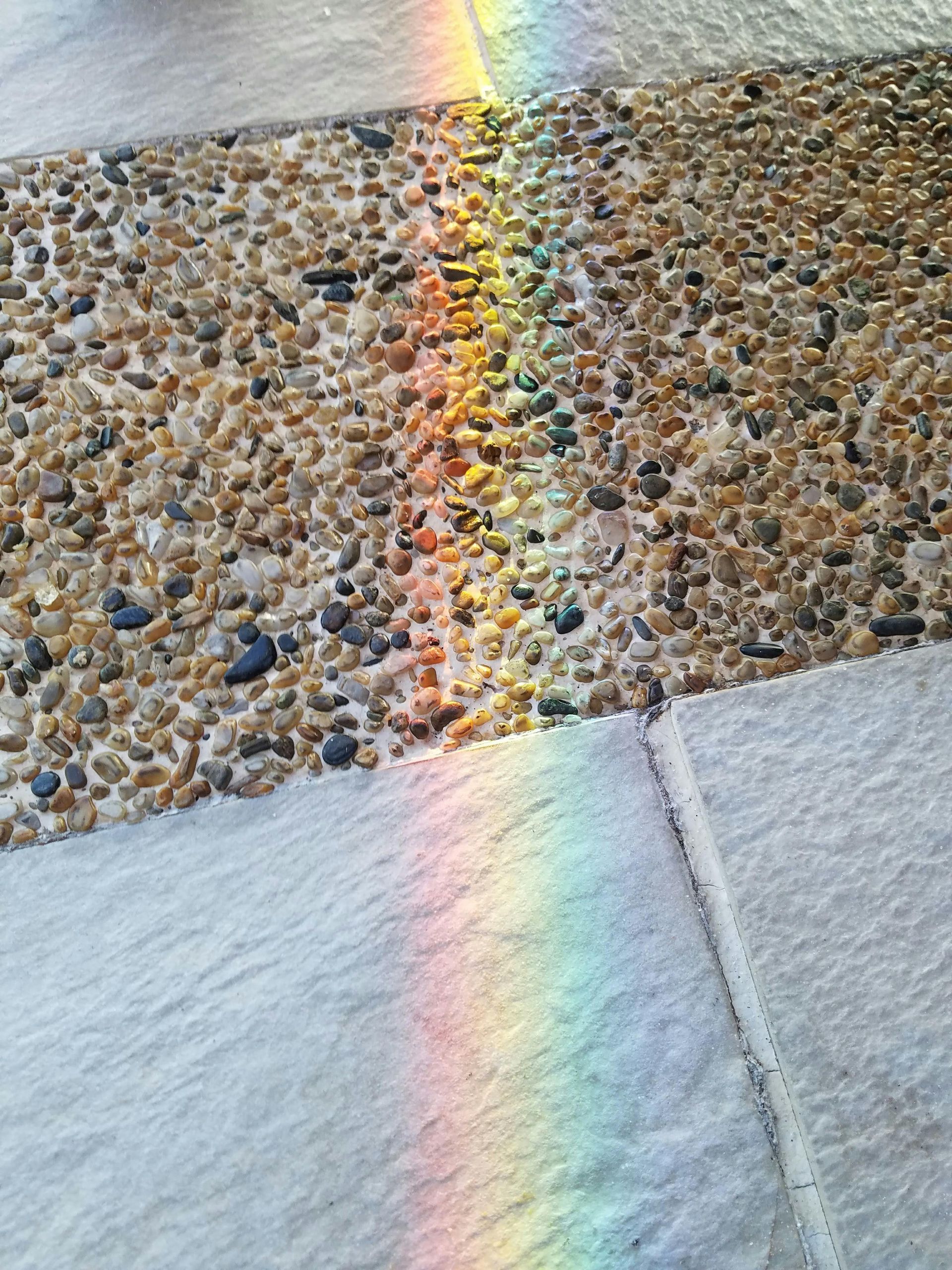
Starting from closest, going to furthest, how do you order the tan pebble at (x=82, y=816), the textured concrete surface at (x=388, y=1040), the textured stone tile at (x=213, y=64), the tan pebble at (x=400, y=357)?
1. the textured concrete surface at (x=388, y=1040)
2. the tan pebble at (x=82, y=816)
3. the tan pebble at (x=400, y=357)
4. the textured stone tile at (x=213, y=64)

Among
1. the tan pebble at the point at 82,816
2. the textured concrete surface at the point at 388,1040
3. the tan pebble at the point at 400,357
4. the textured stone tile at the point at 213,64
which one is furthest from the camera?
the textured stone tile at the point at 213,64

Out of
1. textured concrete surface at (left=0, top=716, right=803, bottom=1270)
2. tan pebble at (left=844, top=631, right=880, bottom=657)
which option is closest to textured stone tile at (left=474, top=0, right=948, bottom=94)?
tan pebble at (left=844, top=631, right=880, bottom=657)

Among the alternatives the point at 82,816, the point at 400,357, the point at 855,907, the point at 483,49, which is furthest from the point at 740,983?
the point at 483,49

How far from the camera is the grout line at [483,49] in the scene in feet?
4.75

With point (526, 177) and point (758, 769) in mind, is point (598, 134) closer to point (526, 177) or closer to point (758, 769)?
point (526, 177)

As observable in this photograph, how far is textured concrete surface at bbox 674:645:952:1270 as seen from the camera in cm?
82

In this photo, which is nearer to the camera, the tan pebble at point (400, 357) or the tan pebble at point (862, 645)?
the tan pebble at point (862, 645)

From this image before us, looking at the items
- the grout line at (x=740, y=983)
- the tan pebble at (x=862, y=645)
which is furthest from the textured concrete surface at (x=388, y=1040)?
the tan pebble at (x=862, y=645)

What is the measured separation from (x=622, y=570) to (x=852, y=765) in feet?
1.06

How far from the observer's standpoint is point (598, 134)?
139cm

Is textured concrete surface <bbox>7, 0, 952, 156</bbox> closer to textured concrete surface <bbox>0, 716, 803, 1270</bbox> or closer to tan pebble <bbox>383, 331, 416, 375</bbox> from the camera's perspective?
tan pebble <bbox>383, 331, 416, 375</bbox>

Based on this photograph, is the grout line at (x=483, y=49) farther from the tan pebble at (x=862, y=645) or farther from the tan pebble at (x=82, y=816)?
the tan pebble at (x=82, y=816)

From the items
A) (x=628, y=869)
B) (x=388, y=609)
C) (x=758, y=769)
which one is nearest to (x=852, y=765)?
(x=758, y=769)

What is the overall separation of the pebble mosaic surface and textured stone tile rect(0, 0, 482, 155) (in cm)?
7
